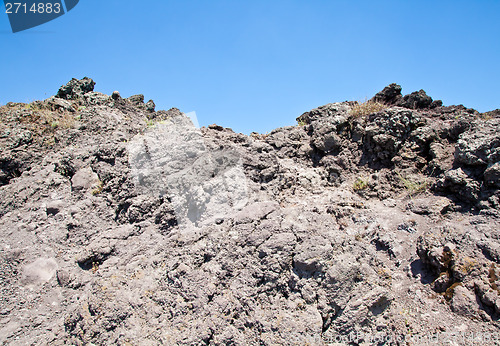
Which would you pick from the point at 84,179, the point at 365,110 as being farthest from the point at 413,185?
the point at 84,179

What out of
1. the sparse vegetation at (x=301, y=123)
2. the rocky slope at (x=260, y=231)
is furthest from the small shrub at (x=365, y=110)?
the sparse vegetation at (x=301, y=123)

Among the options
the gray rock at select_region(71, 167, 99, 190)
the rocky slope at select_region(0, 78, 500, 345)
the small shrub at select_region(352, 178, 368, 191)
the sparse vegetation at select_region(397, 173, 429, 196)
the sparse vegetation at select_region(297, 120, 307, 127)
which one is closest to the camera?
the rocky slope at select_region(0, 78, 500, 345)

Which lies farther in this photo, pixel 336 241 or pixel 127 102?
pixel 127 102

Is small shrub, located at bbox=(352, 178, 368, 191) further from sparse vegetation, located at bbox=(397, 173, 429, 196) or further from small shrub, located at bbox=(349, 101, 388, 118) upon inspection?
small shrub, located at bbox=(349, 101, 388, 118)

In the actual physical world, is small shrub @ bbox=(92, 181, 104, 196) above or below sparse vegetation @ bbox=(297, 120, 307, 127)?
below

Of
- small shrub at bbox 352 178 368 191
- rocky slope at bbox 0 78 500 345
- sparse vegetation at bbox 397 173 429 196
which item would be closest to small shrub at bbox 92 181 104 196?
rocky slope at bbox 0 78 500 345

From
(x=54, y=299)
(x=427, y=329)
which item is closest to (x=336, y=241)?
(x=427, y=329)

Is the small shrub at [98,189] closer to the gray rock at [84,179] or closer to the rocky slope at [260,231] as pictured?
the rocky slope at [260,231]

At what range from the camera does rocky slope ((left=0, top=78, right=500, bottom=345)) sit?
3650 mm

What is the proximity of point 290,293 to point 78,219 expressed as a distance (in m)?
4.43

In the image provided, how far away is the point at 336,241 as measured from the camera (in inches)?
161

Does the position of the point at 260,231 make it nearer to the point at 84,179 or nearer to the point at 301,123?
the point at 301,123

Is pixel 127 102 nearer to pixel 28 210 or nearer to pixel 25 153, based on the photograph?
pixel 25 153

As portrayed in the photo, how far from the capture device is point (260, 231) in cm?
426
